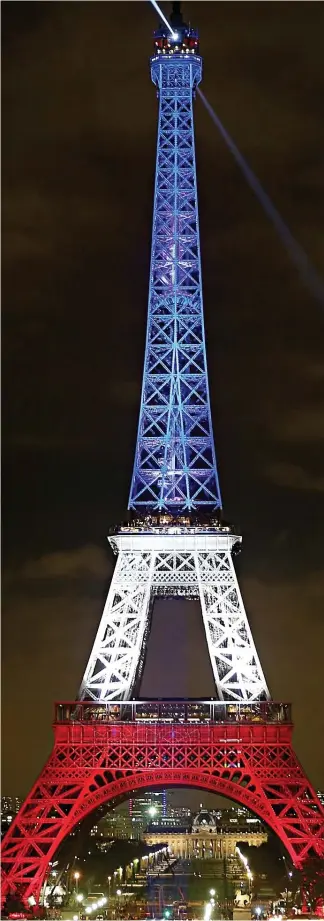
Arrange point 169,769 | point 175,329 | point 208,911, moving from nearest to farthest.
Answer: point 208,911, point 169,769, point 175,329

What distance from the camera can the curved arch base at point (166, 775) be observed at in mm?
77875

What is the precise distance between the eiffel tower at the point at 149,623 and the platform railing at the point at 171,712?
0.08 meters

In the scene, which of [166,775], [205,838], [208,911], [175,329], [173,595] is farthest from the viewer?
[205,838]

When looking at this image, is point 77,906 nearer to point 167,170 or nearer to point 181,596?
point 181,596

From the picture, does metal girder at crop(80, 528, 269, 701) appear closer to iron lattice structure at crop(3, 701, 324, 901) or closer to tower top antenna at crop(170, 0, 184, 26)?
iron lattice structure at crop(3, 701, 324, 901)

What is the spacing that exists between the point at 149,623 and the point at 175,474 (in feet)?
28.4

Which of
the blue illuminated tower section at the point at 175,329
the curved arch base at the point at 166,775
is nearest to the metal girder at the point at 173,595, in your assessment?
the blue illuminated tower section at the point at 175,329

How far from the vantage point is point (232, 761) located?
8100cm

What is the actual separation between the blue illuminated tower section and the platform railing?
38.5 feet

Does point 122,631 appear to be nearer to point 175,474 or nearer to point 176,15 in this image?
point 175,474

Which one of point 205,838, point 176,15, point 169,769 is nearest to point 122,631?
point 169,769

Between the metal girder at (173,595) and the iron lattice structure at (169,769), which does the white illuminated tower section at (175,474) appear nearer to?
the metal girder at (173,595)

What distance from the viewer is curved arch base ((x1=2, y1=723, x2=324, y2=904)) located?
77875mm

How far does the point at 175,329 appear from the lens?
94125mm
